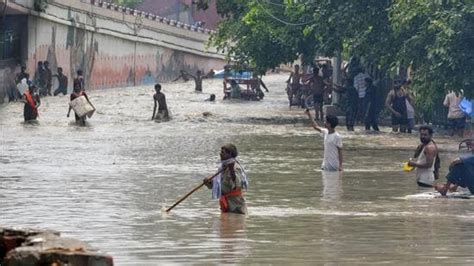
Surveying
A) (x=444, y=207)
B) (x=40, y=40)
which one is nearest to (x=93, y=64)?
(x=40, y=40)

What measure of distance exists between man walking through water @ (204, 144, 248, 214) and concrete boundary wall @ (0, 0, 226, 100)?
32.5 metres

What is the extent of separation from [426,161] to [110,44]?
41501 mm

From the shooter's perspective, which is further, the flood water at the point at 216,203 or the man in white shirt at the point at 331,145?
the man in white shirt at the point at 331,145

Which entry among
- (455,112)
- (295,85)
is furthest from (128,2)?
(455,112)

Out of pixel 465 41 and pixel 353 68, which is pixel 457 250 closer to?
pixel 465 41

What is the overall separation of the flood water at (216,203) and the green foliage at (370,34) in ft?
5.06

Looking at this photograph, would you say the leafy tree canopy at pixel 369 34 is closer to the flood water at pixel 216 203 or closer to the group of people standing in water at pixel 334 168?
the flood water at pixel 216 203

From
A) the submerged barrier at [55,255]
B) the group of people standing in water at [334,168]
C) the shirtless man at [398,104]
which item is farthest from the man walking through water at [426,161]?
the shirtless man at [398,104]

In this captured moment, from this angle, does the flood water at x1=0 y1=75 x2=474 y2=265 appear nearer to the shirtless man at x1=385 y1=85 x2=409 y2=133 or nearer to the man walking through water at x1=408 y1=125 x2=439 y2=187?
the man walking through water at x1=408 y1=125 x2=439 y2=187

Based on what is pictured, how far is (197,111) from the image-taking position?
42.9 meters

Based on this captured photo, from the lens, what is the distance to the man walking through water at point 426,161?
1978 cm

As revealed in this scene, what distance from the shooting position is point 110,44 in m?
60.5

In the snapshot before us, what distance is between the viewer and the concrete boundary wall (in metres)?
52.8

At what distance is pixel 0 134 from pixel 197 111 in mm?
11484
